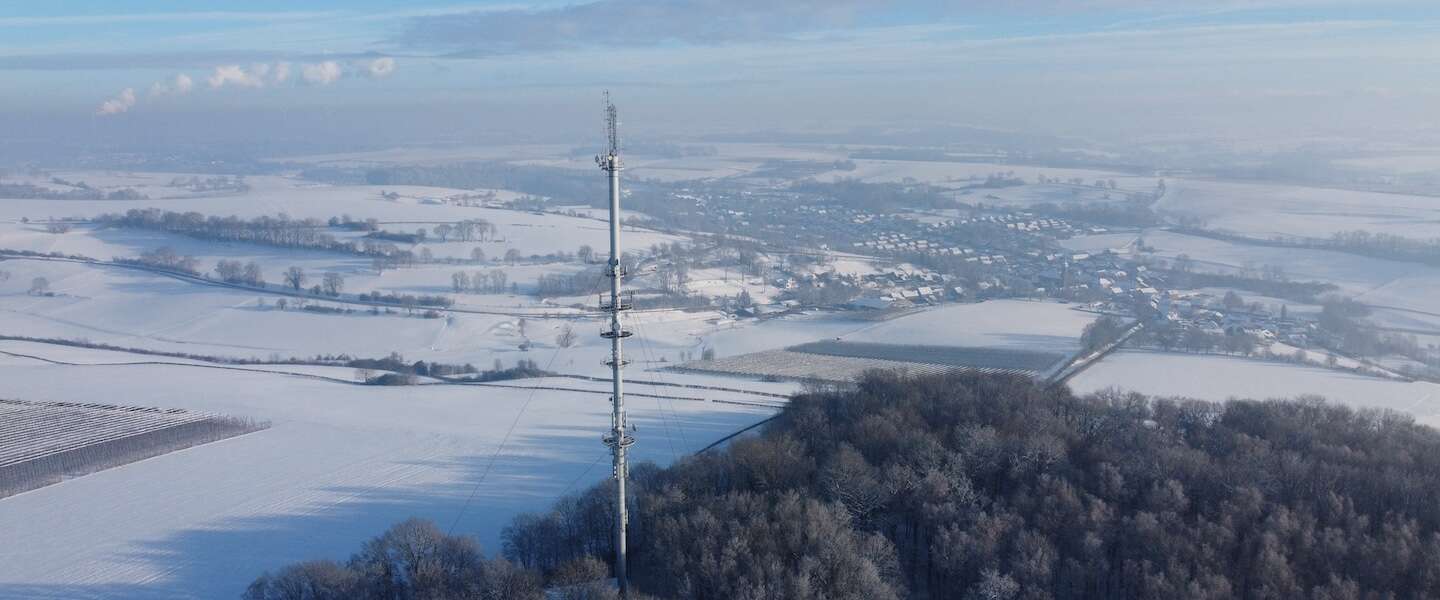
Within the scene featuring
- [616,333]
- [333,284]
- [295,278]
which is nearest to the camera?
[616,333]

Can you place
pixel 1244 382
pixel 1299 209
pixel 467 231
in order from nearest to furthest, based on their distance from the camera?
pixel 1244 382 → pixel 1299 209 → pixel 467 231

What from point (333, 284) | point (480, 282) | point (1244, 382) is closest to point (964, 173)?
point (480, 282)

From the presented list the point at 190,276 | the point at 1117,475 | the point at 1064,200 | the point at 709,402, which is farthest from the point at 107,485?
the point at 1064,200

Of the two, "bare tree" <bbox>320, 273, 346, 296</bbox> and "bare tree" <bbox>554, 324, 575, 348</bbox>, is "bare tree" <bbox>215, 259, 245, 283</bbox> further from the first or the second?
"bare tree" <bbox>554, 324, 575, 348</bbox>

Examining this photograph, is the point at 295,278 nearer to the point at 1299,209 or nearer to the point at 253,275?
the point at 253,275

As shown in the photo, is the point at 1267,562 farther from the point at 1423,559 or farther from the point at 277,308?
the point at 277,308
